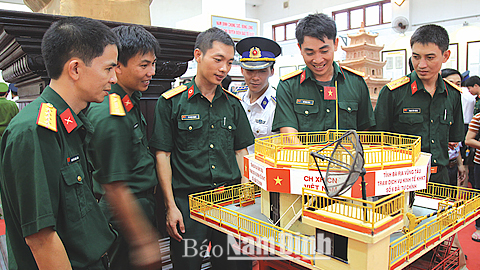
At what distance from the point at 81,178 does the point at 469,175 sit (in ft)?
17.9

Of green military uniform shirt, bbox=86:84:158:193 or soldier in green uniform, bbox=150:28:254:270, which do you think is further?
soldier in green uniform, bbox=150:28:254:270

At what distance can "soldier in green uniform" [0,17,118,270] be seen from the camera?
1.10 m

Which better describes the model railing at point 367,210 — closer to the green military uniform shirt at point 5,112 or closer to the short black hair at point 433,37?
the short black hair at point 433,37

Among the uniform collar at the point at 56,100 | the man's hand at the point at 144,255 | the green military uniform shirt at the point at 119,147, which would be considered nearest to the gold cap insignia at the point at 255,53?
the green military uniform shirt at the point at 119,147

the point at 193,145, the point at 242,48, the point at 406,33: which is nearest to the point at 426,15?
the point at 406,33

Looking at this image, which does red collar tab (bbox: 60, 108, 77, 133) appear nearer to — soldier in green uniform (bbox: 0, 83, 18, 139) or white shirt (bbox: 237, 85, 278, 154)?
white shirt (bbox: 237, 85, 278, 154)

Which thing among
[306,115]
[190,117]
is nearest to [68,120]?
[190,117]

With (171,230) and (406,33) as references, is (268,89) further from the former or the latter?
(406,33)

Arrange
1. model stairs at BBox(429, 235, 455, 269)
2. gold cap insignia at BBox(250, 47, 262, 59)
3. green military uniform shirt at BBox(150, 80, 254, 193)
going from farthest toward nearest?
gold cap insignia at BBox(250, 47, 262, 59) → green military uniform shirt at BBox(150, 80, 254, 193) → model stairs at BBox(429, 235, 455, 269)

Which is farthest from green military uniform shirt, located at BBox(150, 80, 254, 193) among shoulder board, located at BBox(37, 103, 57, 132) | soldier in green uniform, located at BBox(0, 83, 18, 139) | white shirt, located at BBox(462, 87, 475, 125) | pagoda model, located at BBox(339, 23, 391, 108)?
pagoda model, located at BBox(339, 23, 391, 108)

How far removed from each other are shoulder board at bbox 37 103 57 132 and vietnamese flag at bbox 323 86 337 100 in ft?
5.09

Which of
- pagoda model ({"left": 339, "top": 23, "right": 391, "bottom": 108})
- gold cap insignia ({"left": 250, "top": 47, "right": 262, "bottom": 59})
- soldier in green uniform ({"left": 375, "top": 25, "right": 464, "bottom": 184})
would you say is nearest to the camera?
soldier in green uniform ({"left": 375, "top": 25, "right": 464, "bottom": 184})

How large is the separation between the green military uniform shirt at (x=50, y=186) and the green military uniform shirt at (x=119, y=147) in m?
0.24

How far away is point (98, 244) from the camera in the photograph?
1.37 meters
